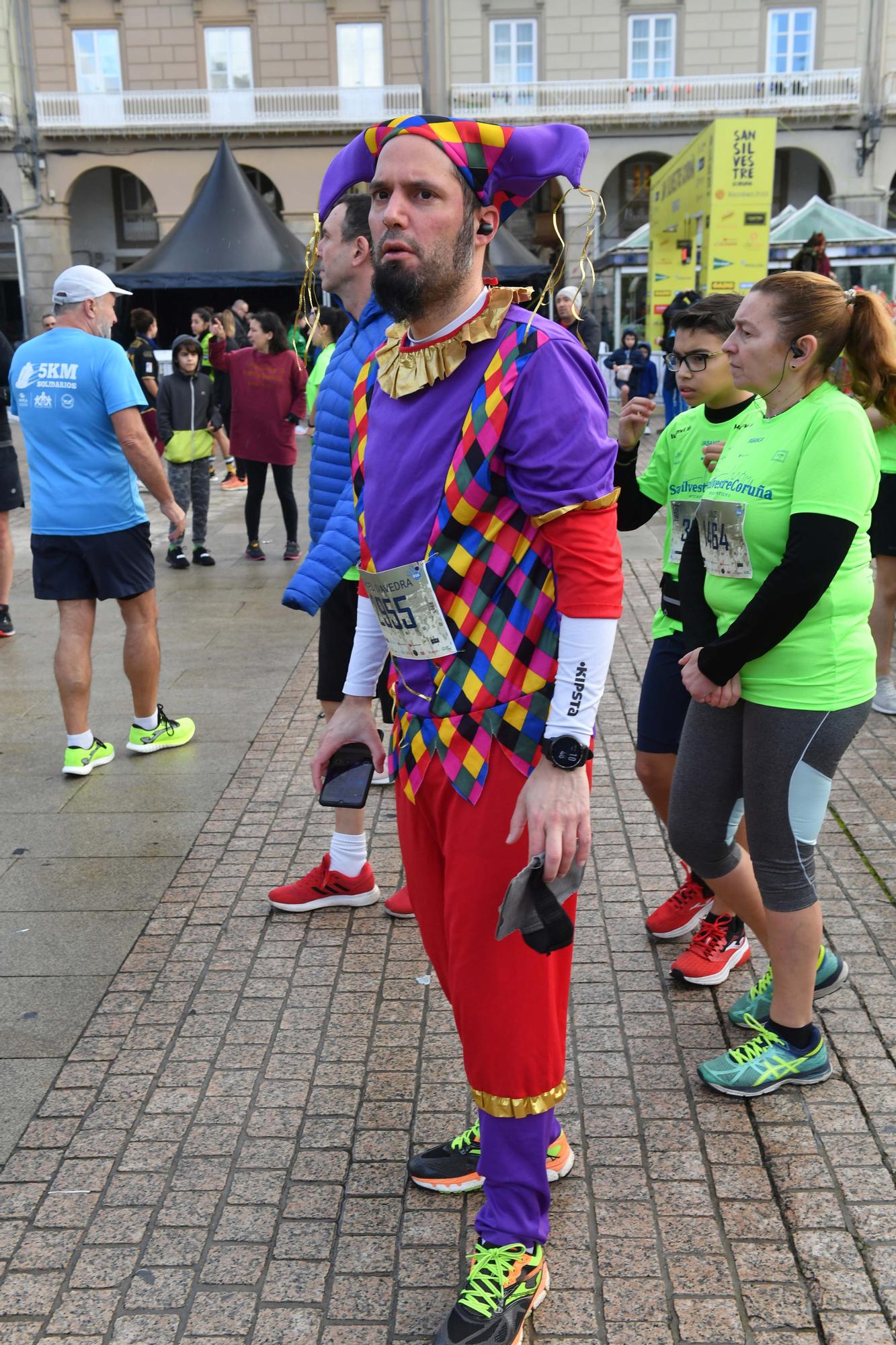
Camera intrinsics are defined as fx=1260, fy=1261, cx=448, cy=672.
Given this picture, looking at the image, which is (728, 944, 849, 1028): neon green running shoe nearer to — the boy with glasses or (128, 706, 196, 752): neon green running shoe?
the boy with glasses

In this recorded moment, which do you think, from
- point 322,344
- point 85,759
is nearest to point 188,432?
point 322,344

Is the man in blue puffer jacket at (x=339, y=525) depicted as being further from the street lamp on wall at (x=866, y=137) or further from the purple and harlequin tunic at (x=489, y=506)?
the street lamp on wall at (x=866, y=137)

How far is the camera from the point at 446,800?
227 centimetres

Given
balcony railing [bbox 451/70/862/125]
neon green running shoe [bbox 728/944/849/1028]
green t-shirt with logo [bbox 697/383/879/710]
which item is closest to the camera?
Result: green t-shirt with logo [bbox 697/383/879/710]

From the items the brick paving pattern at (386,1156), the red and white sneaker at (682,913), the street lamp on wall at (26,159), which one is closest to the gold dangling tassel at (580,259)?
the brick paving pattern at (386,1156)

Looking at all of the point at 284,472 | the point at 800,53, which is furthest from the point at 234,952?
the point at 800,53

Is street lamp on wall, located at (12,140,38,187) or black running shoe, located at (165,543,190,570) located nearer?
black running shoe, located at (165,543,190,570)

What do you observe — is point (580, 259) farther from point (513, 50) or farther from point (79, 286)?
point (513, 50)

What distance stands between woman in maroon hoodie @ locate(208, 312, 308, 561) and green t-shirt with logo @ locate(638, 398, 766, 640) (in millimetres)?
6414

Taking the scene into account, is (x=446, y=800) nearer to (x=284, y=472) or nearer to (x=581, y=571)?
(x=581, y=571)

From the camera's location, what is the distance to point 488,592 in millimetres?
2180

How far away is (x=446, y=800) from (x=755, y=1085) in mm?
1265

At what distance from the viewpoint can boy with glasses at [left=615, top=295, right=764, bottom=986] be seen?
133 inches

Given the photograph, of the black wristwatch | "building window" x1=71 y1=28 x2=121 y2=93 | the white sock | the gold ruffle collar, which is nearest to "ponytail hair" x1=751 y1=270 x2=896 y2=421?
the gold ruffle collar
